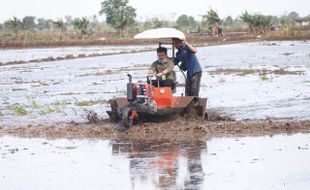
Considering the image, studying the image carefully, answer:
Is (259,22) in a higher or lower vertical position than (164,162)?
lower

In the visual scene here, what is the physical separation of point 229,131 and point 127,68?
23.8m

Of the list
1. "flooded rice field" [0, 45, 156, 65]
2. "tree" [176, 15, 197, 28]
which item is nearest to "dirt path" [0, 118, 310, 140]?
"flooded rice field" [0, 45, 156, 65]

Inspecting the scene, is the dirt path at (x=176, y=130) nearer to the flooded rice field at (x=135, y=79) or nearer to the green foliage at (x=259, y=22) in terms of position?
the flooded rice field at (x=135, y=79)

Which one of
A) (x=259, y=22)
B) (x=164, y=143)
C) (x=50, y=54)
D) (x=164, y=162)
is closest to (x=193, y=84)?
(x=164, y=143)

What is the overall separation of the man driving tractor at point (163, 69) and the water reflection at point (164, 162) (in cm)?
238

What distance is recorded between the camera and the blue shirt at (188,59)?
1773cm

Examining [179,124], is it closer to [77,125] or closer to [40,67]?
[77,125]

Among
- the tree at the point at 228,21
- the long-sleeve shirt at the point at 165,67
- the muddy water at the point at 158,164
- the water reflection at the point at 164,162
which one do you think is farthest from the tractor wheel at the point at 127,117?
the tree at the point at 228,21

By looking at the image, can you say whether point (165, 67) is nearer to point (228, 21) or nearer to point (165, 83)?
point (165, 83)

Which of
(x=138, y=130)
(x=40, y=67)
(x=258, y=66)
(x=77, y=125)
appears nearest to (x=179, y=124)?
(x=138, y=130)

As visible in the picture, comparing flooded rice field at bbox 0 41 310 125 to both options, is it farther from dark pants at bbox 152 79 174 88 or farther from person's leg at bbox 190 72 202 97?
dark pants at bbox 152 79 174 88

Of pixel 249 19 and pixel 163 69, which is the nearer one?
pixel 163 69

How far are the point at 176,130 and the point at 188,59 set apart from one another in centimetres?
221

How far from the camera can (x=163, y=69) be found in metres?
17.3
